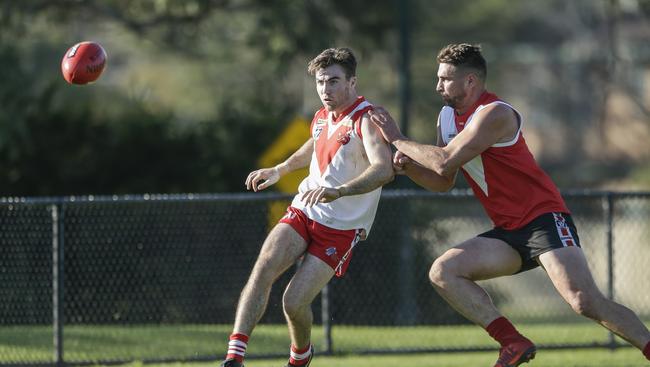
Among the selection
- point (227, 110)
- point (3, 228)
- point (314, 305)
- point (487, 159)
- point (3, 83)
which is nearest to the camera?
point (487, 159)

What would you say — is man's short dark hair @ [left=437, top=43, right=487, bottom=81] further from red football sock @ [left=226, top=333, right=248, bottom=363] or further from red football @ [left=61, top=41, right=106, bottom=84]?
red football @ [left=61, top=41, right=106, bottom=84]

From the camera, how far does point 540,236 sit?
25.3 ft

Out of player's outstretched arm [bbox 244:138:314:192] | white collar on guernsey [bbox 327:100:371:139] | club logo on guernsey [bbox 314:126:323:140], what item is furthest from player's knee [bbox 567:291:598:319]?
player's outstretched arm [bbox 244:138:314:192]

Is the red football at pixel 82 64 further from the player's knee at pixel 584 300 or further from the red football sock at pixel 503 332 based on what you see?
the player's knee at pixel 584 300

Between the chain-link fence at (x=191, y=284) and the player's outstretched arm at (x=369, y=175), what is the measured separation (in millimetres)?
3162

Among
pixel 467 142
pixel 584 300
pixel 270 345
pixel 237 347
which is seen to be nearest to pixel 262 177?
pixel 237 347

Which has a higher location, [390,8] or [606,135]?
[390,8]

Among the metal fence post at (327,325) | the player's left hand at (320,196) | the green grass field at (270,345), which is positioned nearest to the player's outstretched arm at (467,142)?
the player's left hand at (320,196)

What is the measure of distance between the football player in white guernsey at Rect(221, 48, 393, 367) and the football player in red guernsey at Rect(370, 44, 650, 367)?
0.80 ft

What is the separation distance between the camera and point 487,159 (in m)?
7.87

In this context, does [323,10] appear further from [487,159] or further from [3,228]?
[487,159]

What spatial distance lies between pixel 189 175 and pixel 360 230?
877 centimetres

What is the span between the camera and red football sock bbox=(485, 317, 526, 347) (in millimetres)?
7680

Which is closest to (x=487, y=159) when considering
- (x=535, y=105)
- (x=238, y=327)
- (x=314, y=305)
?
(x=238, y=327)
